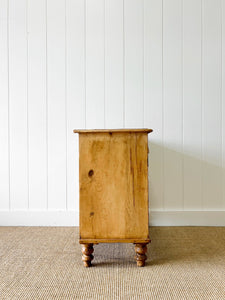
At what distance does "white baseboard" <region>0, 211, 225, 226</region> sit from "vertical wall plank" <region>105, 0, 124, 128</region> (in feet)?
2.32

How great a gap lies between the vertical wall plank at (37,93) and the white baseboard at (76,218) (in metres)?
0.16

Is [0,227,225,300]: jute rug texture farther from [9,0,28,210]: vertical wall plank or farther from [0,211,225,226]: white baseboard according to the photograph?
[9,0,28,210]: vertical wall plank

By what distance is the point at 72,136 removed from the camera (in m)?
2.17

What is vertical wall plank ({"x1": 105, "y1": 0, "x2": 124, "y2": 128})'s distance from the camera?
215 cm

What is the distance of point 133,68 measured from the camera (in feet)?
7.07

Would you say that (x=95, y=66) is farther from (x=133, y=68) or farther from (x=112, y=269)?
(x=112, y=269)

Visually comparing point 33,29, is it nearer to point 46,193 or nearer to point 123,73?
point 123,73

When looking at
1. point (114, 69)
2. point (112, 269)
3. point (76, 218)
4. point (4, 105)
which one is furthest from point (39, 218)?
point (114, 69)

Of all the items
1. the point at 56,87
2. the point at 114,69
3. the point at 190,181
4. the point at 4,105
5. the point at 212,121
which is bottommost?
the point at 190,181

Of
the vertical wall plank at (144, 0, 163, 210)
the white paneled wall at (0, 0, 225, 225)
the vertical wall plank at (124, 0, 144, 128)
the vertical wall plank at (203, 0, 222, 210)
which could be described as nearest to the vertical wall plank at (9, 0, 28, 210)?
the white paneled wall at (0, 0, 225, 225)

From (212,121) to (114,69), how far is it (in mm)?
794

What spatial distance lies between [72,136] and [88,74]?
460mm

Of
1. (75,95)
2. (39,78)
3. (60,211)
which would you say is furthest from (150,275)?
(39,78)

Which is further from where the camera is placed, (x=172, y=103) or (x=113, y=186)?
(x=172, y=103)
